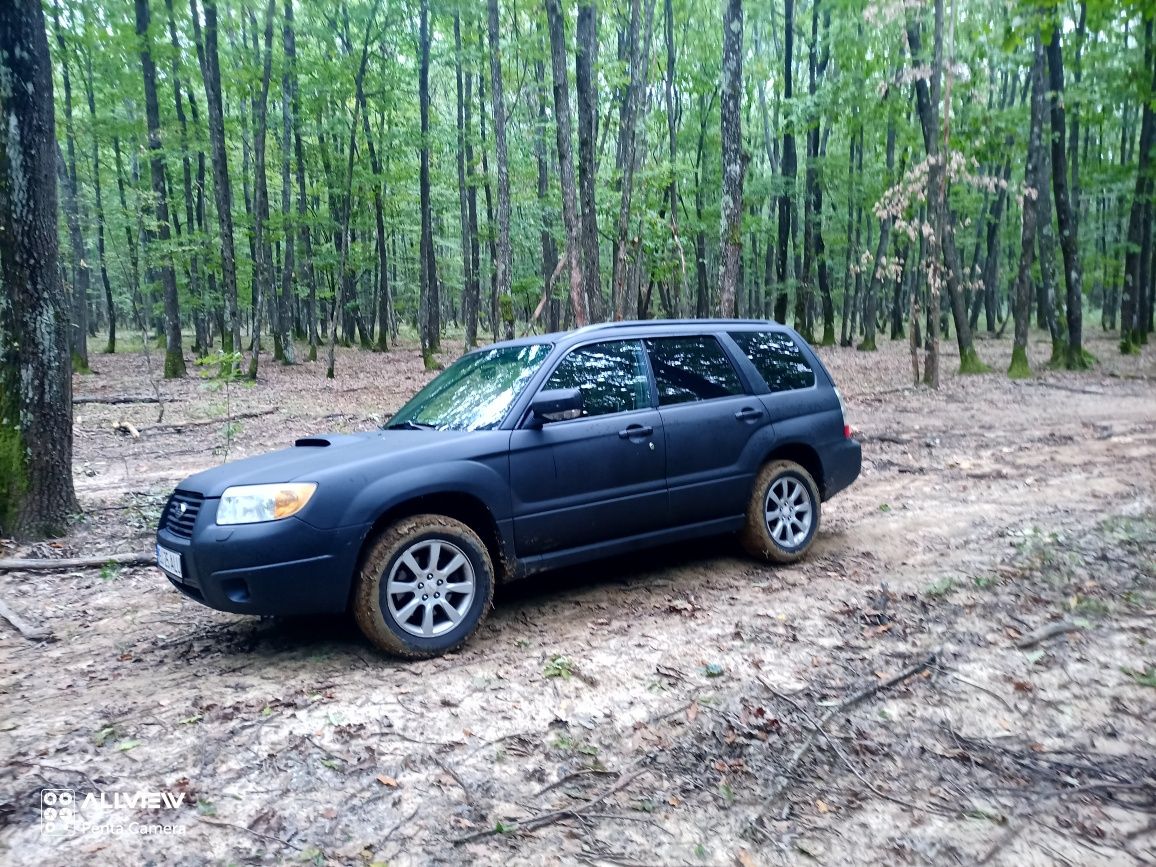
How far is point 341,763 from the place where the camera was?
337cm

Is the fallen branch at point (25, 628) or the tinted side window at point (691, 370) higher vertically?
the tinted side window at point (691, 370)

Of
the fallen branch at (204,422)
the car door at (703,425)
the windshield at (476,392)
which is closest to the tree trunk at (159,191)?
the fallen branch at (204,422)

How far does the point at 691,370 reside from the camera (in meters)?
5.79

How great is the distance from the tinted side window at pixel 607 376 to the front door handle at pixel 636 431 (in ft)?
0.48

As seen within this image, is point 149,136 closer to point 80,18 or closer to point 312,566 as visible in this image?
point 80,18

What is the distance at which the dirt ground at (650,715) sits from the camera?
9.55 ft

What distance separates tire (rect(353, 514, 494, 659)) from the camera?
4.24 m

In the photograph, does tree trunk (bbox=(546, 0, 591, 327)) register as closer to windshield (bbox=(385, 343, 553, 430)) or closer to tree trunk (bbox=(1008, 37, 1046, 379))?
windshield (bbox=(385, 343, 553, 430))

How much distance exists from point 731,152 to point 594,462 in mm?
10016

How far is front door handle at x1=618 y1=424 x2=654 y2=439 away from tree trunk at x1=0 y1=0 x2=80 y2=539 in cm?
504

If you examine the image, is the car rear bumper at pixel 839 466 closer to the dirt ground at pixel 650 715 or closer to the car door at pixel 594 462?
the dirt ground at pixel 650 715

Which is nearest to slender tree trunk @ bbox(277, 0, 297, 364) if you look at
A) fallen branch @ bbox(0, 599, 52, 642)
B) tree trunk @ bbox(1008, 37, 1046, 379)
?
tree trunk @ bbox(1008, 37, 1046, 379)

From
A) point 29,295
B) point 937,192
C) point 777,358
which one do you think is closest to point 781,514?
point 777,358

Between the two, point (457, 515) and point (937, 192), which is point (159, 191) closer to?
point (937, 192)
